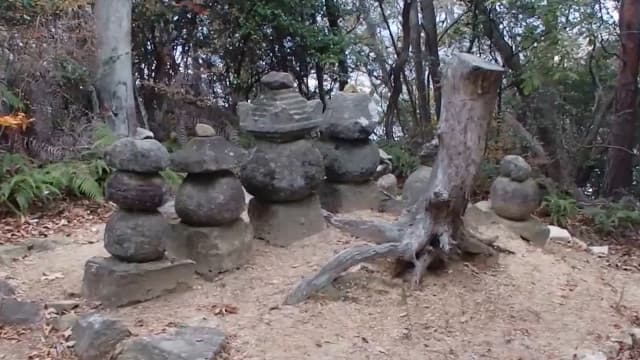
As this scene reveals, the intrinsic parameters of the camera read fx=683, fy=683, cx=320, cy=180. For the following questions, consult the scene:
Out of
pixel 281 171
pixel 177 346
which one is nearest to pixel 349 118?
pixel 281 171

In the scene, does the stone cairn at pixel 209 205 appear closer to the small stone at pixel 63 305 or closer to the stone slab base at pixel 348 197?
the small stone at pixel 63 305

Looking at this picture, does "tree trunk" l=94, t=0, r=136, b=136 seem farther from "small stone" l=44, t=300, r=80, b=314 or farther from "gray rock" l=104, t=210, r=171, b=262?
"gray rock" l=104, t=210, r=171, b=262

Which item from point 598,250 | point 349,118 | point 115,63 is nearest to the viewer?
point 349,118

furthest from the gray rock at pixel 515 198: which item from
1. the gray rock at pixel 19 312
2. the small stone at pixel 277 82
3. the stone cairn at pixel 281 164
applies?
the gray rock at pixel 19 312

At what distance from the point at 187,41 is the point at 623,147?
512cm

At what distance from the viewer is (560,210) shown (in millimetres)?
5414

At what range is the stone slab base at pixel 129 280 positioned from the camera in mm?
3230

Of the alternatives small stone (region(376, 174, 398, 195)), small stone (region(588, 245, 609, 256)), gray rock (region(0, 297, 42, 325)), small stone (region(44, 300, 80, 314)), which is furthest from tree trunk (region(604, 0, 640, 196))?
gray rock (region(0, 297, 42, 325))

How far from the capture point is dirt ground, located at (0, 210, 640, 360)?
300 cm

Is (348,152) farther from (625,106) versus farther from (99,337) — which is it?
(625,106)

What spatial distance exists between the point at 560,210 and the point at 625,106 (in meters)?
1.24

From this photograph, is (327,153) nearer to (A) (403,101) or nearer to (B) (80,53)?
(B) (80,53)

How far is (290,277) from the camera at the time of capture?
11.5 feet

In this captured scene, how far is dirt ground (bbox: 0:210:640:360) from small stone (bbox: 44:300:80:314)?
0.33 feet
